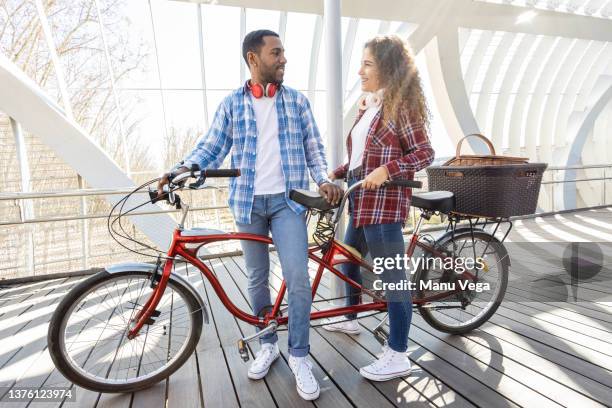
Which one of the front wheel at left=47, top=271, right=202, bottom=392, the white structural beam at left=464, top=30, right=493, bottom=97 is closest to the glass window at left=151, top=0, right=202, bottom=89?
the white structural beam at left=464, top=30, right=493, bottom=97

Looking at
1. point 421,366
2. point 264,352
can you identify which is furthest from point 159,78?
point 421,366

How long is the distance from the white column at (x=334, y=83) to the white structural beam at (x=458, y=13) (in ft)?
10.4

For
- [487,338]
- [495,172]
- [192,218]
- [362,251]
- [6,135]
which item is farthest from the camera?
[6,135]

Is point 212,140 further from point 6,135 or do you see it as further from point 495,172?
point 6,135

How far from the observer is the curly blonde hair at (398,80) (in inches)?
67.2

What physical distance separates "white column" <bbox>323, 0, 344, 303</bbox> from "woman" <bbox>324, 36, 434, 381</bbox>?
28.1 inches

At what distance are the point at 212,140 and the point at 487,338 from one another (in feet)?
6.15

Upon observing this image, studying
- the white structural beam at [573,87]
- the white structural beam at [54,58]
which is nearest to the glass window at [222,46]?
the white structural beam at [54,58]

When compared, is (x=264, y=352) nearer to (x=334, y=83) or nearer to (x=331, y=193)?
(x=331, y=193)

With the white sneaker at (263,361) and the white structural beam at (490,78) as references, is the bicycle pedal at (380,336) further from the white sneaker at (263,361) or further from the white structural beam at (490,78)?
the white structural beam at (490,78)

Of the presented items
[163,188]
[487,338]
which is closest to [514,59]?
[487,338]

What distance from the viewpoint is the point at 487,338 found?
2.29 m

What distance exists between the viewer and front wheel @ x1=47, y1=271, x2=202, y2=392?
1742mm

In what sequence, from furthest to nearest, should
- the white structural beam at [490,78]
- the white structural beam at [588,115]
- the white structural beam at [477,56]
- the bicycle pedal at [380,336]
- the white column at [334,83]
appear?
1. the white structural beam at [490,78]
2. the white structural beam at [477,56]
3. the white structural beam at [588,115]
4. the white column at [334,83]
5. the bicycle pedal at [380,336]
